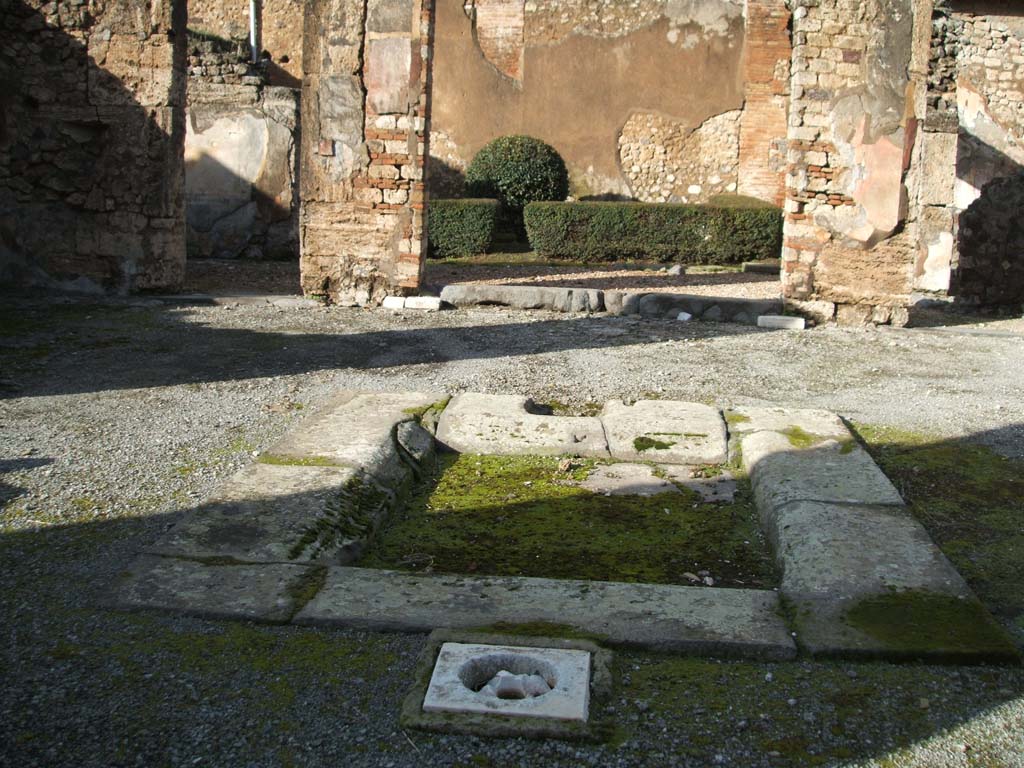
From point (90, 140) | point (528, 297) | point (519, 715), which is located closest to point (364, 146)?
point (528, 297)

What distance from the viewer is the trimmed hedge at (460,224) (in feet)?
44.8

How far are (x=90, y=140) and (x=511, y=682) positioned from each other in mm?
8027

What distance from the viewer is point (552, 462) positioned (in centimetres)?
424

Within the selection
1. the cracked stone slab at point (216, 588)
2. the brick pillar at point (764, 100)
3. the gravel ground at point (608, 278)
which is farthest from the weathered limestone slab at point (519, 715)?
the brick pillar at point (764, 100)

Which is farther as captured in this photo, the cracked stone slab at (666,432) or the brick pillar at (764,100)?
the brick pillar at (764,100)

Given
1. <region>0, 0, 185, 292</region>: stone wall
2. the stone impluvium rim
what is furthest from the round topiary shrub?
the stone impluvium rim

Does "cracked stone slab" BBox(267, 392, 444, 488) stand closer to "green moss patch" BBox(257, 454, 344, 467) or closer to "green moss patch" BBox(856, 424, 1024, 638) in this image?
"green moss patch" BBox(257, 454, 344, 467)

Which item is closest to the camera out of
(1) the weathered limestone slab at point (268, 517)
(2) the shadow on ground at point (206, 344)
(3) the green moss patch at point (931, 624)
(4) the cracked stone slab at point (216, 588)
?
(3) the green moss patch at point (931, 624)

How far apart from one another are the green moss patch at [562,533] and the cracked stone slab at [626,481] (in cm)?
5

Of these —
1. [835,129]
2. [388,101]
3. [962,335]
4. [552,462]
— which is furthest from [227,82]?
[552,462]

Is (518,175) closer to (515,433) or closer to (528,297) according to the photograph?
(528,297)

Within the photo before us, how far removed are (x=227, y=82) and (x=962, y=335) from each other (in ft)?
28.3

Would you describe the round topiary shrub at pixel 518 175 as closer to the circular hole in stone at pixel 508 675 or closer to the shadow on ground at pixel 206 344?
the shadow on ground at pixel 206 344

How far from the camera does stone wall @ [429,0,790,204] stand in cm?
1772
